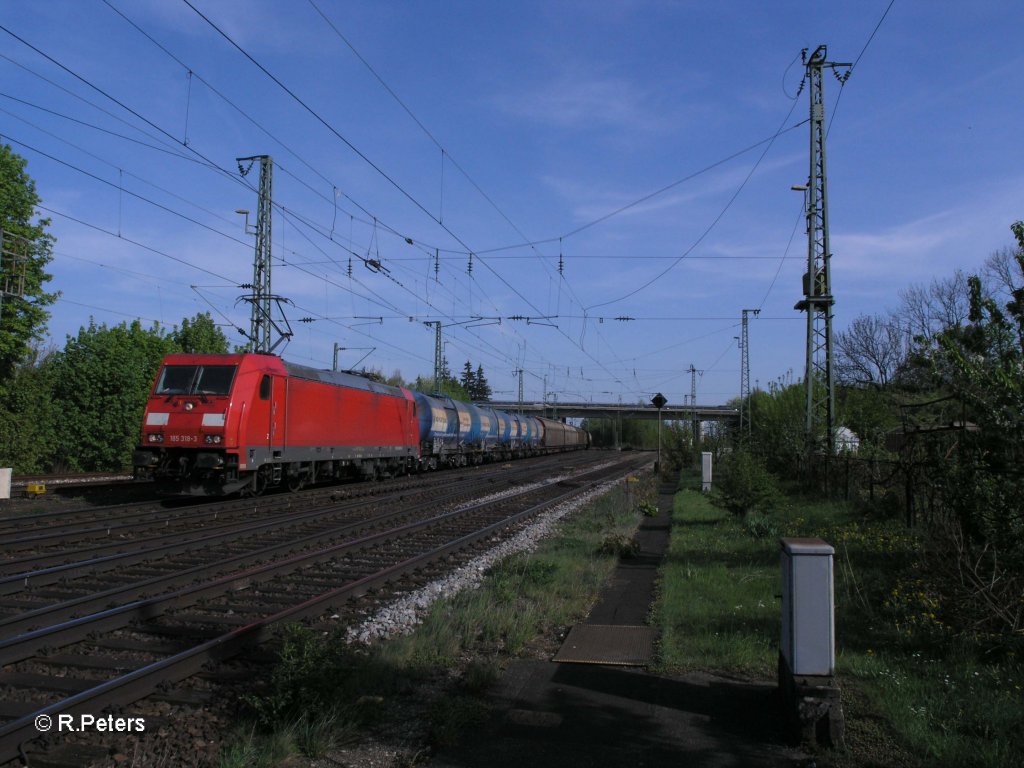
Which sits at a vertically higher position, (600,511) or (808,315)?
(808,315)

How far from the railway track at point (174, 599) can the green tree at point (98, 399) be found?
18.9 m

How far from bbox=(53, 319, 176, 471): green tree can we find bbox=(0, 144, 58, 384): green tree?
1.65 meters

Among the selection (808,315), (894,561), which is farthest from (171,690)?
(808,315)

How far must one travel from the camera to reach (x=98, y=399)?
30.6 meters

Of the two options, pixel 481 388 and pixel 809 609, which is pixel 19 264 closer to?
pixel 809 609

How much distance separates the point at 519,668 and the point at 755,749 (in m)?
2.17

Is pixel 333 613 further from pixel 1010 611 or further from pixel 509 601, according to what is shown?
pixel 1010 611

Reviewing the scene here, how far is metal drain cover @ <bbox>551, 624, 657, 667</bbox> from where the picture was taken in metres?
6.20

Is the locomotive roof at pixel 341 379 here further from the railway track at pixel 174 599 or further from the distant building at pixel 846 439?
the distant building at pixel 846 439

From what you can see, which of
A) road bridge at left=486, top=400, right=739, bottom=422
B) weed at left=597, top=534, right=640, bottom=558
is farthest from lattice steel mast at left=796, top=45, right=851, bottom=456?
road bridge at left=486, top=400, right=739, bottom=422

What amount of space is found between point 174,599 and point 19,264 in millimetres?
29242

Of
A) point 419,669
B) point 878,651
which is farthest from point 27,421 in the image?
point 878,651

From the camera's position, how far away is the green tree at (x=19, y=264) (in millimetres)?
30047

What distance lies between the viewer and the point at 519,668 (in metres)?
6.11
